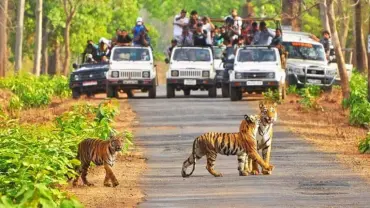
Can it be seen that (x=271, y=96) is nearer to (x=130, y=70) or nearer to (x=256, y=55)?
(x=256, y=55)

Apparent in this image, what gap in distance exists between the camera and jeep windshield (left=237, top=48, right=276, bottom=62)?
44.1 meters

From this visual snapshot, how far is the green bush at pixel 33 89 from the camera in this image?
141 feet

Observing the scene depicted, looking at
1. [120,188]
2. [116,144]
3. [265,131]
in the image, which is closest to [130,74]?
[265,131]

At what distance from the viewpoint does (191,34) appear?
157ft

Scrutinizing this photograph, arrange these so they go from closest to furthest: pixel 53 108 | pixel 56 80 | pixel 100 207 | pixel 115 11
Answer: pixel 100 207 < pixel 53 108 < pixel 56 80 < pixel 115 11

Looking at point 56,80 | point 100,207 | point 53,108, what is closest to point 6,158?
point 100,207

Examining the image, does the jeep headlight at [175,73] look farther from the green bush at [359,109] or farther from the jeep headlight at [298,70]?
the green bush at [359,109]

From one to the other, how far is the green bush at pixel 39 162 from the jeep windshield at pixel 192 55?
2116 cm

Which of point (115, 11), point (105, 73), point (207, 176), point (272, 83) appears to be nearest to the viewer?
point (207, 176)

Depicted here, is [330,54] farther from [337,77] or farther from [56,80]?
[56,80]

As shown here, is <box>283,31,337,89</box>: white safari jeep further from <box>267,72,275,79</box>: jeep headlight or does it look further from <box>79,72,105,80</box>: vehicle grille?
<box>79,72,105,80</box>: vehicle grille

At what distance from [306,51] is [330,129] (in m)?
16.8

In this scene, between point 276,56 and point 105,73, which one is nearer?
point 276,56

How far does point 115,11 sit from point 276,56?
5215 cm
